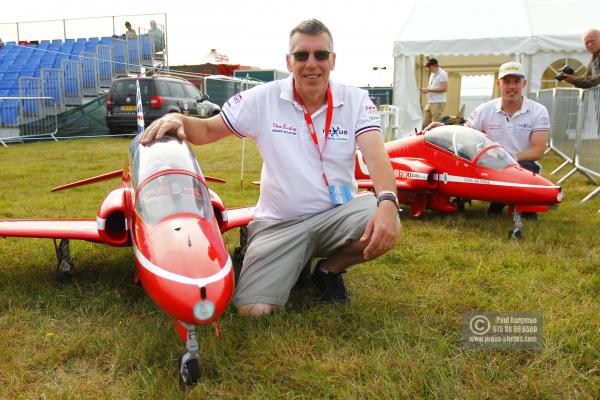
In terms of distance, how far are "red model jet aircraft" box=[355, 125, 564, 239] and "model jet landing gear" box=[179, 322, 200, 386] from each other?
11.5ft

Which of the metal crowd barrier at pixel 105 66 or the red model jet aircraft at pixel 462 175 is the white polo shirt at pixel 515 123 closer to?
the red model jet aircraft at pixel 462 175

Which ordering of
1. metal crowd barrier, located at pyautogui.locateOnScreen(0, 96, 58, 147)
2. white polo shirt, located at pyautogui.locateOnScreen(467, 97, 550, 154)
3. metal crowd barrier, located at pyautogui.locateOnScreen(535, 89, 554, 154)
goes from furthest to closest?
metal crowd barrier, located at pyautogui.locateOnScreen(0, 96, 58, 147) < metal crowd barrier, located at pyautogui.locateOnScreen(535, 89, 554, 154) < white polo shirt, located at pyautogui.locateOnScreen(467, 97, 550, 154)

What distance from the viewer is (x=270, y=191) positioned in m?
3.35

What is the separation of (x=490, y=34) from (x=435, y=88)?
7.50 feet

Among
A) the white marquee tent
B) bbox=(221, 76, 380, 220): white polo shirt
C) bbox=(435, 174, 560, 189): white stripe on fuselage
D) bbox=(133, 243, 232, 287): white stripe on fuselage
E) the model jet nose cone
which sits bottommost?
bbox=(435, 174, 560, 189): white stripe on fuselage

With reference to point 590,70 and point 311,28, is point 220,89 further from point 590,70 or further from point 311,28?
point 311,28

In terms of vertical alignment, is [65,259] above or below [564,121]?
below

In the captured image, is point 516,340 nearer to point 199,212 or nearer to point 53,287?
point 199,212

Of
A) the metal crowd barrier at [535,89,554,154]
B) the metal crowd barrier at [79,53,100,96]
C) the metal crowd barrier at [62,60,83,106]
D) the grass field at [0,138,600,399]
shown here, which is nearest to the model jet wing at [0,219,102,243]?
the grass field at [0,138,600,399]

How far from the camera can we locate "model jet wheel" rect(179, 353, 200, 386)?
229 centimetres

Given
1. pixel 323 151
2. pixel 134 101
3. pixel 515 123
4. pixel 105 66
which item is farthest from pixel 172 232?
pixel 105 66

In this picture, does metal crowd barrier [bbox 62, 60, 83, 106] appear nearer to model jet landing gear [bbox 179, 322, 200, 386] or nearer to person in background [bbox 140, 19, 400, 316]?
person in background [bbox 140, 19, 400, 316]

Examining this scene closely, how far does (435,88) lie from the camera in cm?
1117

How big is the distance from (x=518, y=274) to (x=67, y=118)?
15713 millimetres
